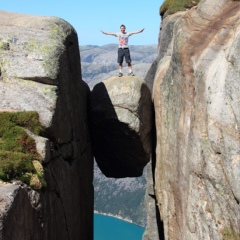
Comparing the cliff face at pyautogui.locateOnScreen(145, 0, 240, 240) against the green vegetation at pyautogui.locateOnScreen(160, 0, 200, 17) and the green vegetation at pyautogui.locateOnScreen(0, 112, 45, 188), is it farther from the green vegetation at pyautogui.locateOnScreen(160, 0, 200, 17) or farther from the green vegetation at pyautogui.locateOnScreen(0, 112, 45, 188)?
the green vegetation at pyautogui.locateOnScreen(160, 0, 200, 17)

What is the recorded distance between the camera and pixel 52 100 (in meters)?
17.0

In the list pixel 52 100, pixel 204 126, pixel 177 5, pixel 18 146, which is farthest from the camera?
pixel 177 5

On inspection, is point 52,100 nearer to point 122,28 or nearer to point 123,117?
point 123,117

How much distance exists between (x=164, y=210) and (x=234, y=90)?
11.3 metres

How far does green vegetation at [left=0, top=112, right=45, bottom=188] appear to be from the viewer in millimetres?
12812

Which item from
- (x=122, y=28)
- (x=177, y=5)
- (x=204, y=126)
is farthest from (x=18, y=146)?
(x=177, y=5)

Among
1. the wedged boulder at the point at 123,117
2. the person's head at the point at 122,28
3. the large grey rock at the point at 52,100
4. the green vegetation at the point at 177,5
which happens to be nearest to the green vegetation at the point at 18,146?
the large grey rock at the point at 52,100

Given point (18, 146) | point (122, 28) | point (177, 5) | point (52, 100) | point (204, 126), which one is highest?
point (177, 5)

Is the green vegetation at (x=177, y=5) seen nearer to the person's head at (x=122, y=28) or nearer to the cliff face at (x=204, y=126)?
the person's head at (x=122, y=28)

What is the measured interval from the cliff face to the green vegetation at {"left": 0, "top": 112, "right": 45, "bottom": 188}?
634 centimetres

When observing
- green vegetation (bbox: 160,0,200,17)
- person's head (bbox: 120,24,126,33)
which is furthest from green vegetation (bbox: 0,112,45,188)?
green vegetation (bbox: 160,0,200,17)

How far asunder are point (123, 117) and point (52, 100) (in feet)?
26.2

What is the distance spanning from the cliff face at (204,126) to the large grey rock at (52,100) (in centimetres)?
491

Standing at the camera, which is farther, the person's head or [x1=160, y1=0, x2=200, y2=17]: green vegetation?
[x1=160, y1=0, x2=200, y2=17]: green vegetation
